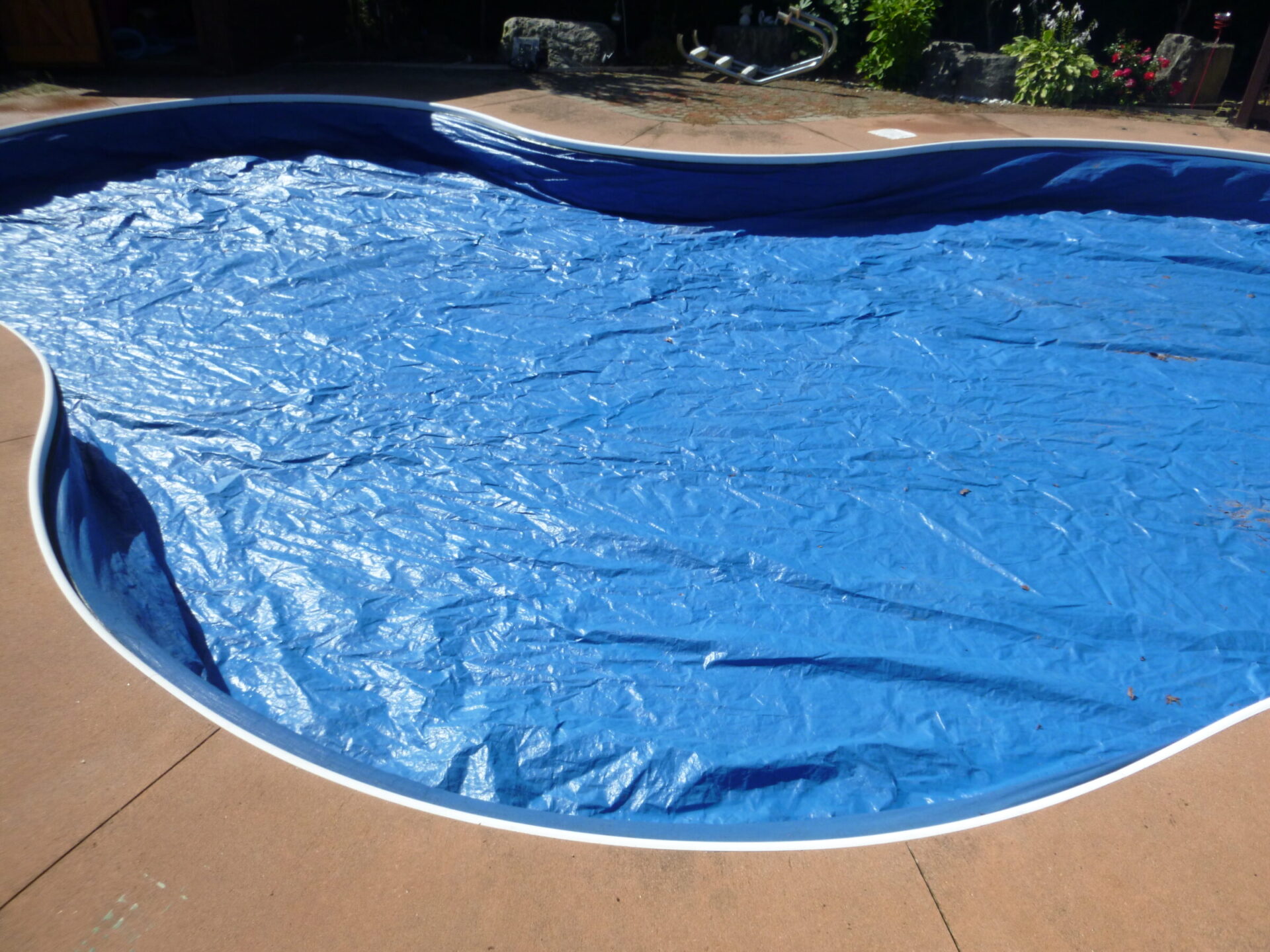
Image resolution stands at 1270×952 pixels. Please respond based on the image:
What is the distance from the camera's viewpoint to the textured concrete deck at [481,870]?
175 centimetres

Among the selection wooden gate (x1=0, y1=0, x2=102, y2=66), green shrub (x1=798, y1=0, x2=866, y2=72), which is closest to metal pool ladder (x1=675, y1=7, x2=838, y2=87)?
green shrub (x1=798, y1=0, x2=866, y2=72)

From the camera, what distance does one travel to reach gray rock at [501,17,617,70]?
31.4ft

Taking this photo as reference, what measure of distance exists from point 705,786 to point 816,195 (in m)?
5.14

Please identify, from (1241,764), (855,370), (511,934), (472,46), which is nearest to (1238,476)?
(855,370)

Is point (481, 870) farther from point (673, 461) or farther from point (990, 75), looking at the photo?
point (990, 75)

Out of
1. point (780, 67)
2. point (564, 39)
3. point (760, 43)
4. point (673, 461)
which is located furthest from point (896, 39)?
point (673, 461)

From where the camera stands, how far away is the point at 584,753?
8.48 feet

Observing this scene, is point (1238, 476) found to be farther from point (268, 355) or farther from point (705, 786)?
point (268, 355)

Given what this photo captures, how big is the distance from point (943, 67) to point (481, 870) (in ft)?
30.7

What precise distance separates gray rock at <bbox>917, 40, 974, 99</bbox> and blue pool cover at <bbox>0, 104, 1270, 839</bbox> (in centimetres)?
272

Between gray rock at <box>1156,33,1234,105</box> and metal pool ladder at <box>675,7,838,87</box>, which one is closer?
gray rock at <box>1156,33,1234,105</box>

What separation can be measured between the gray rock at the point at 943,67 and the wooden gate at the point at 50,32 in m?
8.28

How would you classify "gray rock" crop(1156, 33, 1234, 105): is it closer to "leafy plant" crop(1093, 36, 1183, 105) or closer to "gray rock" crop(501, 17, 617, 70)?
"leafy plant" crop(1093, 36, 1183, 105)

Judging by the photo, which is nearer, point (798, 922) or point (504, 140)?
point (798, 922)
